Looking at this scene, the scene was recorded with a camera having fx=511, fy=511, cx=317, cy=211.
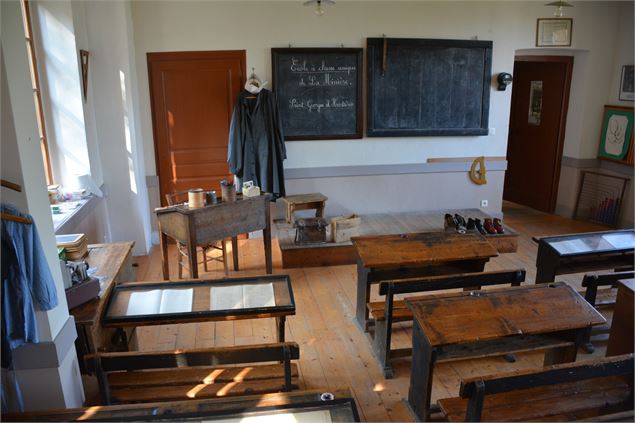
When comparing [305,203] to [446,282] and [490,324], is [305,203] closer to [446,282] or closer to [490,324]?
[446,282]

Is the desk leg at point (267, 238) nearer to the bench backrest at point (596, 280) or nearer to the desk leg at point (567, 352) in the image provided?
the desk leg at point (567, 352)

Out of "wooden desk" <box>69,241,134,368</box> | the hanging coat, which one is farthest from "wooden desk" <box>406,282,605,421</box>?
the hanging coat

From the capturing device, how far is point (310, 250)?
5312 mm

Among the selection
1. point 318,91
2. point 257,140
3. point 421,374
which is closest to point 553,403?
point 421,374

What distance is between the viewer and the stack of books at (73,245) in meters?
3.29

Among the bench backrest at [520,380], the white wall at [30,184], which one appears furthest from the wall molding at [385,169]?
the bench backrest at [520,380]

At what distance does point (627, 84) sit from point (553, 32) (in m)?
1.20

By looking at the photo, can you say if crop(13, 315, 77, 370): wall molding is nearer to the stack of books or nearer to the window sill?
the stack of books

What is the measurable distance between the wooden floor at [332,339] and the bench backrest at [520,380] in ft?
3.11

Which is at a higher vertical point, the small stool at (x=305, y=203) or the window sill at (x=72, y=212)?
the window sill at (x=72, y=212)

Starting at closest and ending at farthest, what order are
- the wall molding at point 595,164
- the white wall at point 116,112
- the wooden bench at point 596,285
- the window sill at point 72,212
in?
the wooden bench at point 596,285, the window sill at point 72,212, the white wall at point 116,112, the wall molding at point 595,164

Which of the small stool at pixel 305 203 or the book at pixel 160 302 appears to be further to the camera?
the small stool at pixel 305 203

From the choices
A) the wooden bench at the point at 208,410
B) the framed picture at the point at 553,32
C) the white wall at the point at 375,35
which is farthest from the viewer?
the framed picture at the point at 553,32

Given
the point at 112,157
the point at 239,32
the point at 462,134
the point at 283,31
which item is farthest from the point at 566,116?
the point at 112,157
